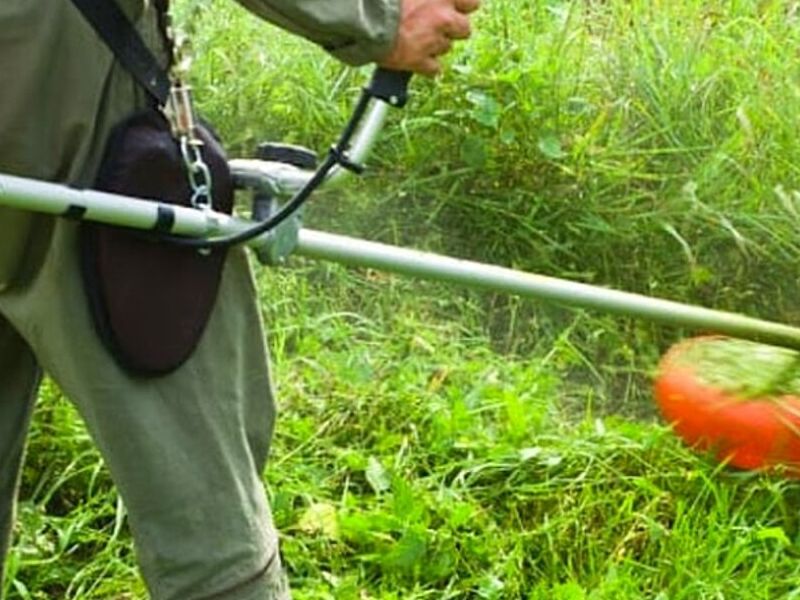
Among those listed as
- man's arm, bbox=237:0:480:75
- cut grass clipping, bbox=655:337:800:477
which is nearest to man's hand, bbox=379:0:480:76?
man's arm, bbox=237:0:480:75

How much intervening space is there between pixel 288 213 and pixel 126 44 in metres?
0.29

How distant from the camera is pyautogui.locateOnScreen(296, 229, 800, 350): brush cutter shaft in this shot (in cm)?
246

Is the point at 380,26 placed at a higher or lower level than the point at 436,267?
higher

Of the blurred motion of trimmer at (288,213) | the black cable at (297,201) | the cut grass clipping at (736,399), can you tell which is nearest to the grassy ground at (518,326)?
the cut grass clipping at (736,399)

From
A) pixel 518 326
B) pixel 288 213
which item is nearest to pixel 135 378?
pixel 288 213

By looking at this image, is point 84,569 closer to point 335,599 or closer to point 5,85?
point 335,599

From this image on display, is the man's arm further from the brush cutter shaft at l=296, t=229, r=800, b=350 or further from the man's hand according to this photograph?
the brush cutter shaft at l=296, t=229, r=800, b=350

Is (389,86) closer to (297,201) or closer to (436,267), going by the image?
(297,201)

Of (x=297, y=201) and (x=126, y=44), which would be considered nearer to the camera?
(x=126, y=44)

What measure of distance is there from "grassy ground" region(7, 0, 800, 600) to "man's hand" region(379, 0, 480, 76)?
1.19 m

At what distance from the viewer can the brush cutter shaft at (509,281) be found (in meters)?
2.46

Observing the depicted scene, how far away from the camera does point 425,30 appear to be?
226 cm

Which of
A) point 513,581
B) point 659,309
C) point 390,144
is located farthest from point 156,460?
point 390,144

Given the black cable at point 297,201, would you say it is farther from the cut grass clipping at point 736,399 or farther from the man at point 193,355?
the cut grass clipping at point 736,399
